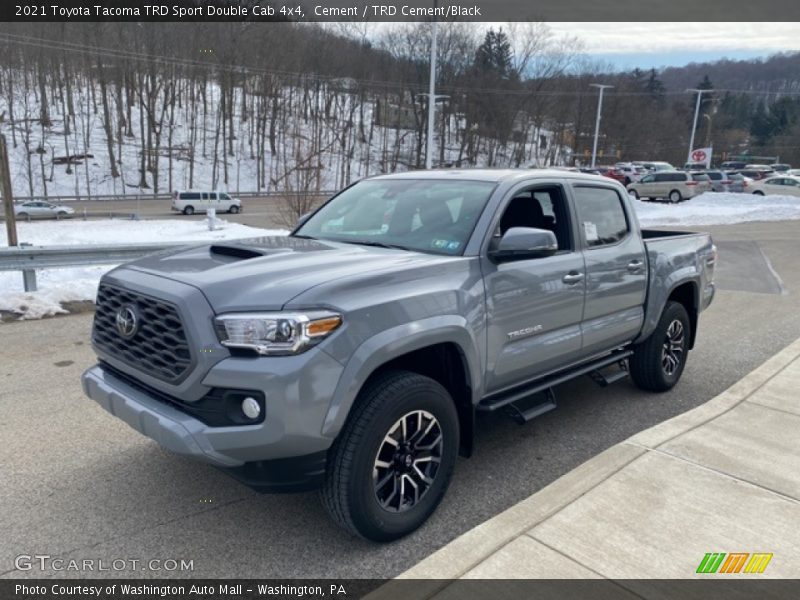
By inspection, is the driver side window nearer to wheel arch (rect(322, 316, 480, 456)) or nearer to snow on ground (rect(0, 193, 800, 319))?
wheel arch (rect(322, 316, 480, 456))

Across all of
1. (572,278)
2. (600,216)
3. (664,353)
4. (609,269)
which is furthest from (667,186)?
(572,278)

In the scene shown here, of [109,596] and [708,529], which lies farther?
[708,529]

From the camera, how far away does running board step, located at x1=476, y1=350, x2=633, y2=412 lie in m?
3.69

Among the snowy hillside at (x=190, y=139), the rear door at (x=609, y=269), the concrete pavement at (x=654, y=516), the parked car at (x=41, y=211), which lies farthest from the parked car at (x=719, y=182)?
the concrete pavement at (x=654, y=516)

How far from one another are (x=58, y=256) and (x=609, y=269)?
7.08m

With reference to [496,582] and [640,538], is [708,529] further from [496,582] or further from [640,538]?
[496,582]

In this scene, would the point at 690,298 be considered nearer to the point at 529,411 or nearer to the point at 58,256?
the point at 529,411

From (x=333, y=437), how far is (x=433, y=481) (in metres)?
0.81

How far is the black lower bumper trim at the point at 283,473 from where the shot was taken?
276 cm

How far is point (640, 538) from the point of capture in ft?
9.78

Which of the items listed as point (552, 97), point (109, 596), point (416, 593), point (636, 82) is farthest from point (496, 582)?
point (636, 82)

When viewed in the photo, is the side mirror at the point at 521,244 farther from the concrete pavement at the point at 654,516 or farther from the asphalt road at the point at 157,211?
the asphalt road at the point at 157,211

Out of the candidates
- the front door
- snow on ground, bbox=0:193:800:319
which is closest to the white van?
snow on ground, bbox=0:193:800:319

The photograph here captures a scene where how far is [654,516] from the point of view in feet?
10.4
